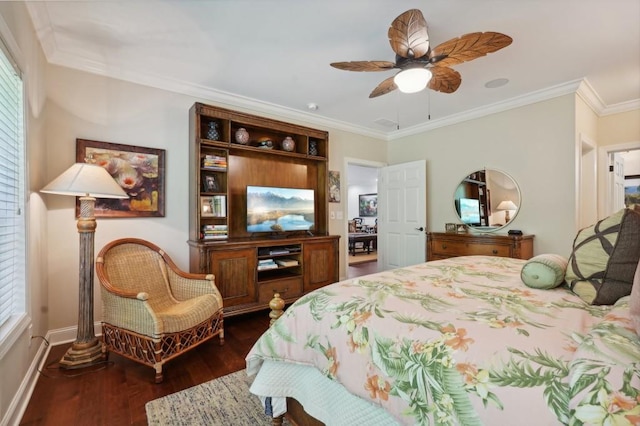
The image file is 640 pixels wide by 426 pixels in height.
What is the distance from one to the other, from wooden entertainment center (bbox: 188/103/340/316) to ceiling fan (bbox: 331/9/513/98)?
1.66 metres

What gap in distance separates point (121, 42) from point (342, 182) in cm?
312

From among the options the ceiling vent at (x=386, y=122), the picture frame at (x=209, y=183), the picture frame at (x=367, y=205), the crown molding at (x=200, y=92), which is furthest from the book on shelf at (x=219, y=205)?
the picture frame at (x=367, y=205)

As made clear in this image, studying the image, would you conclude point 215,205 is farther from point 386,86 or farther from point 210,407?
point 386,86

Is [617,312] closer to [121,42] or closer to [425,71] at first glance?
[425,71]

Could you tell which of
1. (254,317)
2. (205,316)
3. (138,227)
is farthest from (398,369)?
(138,227)

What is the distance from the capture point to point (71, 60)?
2.60 meters

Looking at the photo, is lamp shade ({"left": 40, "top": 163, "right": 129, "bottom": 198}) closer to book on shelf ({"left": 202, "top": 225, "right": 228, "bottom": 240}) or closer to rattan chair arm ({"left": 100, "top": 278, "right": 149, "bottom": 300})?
rattan chair arm ({"left": 100, "top": 278, "right": 149, "bottom": 300})

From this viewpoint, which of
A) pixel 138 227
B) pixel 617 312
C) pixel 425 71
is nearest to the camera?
pixel 617 312

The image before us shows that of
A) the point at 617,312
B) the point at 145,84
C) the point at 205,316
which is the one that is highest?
the point at 145,84

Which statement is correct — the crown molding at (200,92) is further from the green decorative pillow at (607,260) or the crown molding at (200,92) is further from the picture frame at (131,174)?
the green decorative pillow at (607,260)

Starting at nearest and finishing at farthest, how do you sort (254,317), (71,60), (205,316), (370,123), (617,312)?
1. (617,312)
2. (205,316)
3. (71,60)
4. (254,317)
5. (370,123)

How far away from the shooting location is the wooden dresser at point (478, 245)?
328cm

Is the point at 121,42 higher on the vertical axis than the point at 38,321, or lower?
higher

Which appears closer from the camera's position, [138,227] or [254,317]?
[138,227]
